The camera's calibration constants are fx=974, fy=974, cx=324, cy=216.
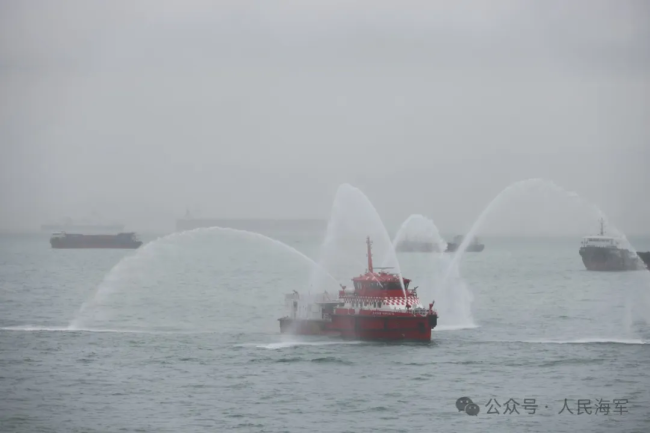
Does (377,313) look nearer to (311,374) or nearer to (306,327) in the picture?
(306,327)

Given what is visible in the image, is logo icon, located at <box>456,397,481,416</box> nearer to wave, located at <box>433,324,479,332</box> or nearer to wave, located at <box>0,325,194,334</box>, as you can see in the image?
wave, located at <box>433,324,479,332</box>

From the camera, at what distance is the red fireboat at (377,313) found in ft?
269

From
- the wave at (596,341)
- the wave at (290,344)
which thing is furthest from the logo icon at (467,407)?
the wave at (596,341)

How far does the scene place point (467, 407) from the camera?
196 ft

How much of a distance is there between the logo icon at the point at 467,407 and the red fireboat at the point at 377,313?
2072 cm

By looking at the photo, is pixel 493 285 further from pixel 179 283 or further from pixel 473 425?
pixel 473 425

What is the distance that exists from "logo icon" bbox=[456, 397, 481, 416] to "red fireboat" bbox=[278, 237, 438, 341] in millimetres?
20720

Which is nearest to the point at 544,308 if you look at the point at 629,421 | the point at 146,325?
the point at 146,325

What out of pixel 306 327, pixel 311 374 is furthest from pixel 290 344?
pixel 311 374

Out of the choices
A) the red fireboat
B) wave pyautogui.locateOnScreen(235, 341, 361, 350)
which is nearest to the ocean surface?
wave pyautogui.locateOnScreen(235, 341, 361, 350)

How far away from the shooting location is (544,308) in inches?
5074

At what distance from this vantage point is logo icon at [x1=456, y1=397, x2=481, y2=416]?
58.9 m

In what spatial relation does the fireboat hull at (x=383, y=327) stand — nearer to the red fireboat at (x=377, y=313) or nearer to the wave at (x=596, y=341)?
the red fireboat at (x=377, y=313)

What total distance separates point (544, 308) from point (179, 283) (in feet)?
262
